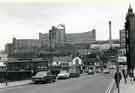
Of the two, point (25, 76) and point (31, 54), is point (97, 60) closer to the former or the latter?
point (31, 54)

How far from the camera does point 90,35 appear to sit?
117000mm

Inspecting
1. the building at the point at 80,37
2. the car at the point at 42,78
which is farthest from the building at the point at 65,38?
the car at the point at 42,78

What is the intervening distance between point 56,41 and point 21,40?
39.0ft

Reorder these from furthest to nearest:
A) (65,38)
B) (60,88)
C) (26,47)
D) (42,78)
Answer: (65,38) → (26,47) → (42,78) → (60,88)

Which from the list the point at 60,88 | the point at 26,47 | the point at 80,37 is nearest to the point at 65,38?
the point at 80,37

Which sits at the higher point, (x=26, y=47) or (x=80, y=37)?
(x=80, y=37)

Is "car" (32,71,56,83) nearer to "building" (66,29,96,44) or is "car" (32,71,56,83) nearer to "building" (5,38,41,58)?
"building" (5,38,41,58)

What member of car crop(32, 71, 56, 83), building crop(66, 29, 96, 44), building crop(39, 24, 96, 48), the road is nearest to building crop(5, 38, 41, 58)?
building crop(39, 24, 96, 48)

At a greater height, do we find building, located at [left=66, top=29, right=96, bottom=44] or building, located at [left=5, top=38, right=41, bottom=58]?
building, located at [left=66, top=29, right=96, bottom=44]

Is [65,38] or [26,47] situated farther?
[65,38]

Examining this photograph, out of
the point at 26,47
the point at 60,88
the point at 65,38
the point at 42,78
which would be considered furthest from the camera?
the point at 65,38

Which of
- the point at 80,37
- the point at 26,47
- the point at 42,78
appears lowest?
the point at 42,78

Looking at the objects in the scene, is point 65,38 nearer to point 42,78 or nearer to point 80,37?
point 80,37

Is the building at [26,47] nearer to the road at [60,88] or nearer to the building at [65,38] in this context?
the building at [65,38]
